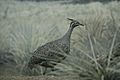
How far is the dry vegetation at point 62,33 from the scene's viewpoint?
20.2ft

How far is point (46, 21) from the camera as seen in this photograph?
469 inches

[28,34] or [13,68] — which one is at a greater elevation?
[28,34]

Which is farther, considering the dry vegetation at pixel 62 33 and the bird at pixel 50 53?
the bird at pixel 50 53

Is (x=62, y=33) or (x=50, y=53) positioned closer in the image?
(x=50, y=53)

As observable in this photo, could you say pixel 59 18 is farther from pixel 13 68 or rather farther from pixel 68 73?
pixel 68 73

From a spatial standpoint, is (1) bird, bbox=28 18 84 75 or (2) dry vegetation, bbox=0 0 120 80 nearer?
(2) dry vegetation, bbox=0 0 120 80

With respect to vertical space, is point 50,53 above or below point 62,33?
below

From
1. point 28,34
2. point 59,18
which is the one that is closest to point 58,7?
point 59,18

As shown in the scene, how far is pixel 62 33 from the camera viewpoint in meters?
10.1

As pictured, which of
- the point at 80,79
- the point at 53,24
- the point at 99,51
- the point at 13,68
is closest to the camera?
the point at 80,79

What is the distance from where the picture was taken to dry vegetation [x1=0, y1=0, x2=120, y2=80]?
20.2ft

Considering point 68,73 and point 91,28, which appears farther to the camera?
point 91,28

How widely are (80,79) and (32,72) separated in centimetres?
216

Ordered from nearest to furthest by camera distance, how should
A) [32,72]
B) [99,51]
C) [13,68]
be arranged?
[99,51], [32,72], [13,68]
